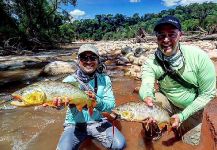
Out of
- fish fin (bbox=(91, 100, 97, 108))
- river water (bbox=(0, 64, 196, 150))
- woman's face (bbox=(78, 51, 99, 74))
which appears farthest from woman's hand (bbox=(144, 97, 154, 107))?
river water (bbox=(0, 64, 196, 150))

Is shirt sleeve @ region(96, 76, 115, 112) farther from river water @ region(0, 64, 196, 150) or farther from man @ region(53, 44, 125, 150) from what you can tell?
river water @ region(0, 64, 196, 150)

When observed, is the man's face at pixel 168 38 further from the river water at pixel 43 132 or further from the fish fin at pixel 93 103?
the river water at pixel 43 132

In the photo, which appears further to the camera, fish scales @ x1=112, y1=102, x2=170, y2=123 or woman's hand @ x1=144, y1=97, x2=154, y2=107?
woman's hand @ x1=144, y1=97, x2=154, y2=107

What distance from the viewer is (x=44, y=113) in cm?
773

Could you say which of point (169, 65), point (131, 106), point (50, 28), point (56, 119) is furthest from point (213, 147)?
point (50, 28)

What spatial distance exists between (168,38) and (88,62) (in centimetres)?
122

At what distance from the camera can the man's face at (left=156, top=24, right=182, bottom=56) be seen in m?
4.44

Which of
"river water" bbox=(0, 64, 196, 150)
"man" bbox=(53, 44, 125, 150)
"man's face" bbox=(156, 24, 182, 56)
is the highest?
"man's face" bbox=(156, 24, 182, 56)

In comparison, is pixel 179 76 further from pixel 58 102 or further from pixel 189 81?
pixel 58 102

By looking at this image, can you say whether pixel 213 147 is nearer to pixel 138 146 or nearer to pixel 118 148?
pixel 138 146

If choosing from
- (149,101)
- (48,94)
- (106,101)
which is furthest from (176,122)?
(48,94)

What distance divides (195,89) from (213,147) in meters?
1.09

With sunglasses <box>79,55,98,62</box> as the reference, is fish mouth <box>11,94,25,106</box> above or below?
below

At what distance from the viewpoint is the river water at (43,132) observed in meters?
5.28
